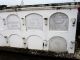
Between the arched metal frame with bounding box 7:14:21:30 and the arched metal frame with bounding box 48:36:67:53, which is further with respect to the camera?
the arched metal frame with bounding box 7:14:21:30

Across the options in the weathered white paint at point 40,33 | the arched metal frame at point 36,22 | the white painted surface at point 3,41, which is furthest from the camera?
the white painted surface at point 3,41

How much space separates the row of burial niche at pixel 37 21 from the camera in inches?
50.9

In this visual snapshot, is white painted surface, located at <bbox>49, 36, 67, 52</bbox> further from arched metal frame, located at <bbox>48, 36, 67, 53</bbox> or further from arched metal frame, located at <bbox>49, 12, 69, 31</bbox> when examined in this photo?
arched metal frame, located at <bbox>49, 12, 69, 31</bbox>

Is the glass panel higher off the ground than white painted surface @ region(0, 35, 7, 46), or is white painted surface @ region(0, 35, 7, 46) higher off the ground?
the glass panel

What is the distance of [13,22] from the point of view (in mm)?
1486

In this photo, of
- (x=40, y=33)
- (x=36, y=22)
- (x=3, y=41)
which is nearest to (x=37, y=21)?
(x=36, y=22)

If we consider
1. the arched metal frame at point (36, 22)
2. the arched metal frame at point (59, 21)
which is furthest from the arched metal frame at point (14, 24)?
the arched metal frame at point (59, 21)

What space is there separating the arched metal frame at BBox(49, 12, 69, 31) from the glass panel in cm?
39

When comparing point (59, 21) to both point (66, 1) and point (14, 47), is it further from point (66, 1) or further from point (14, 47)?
point (14, 47)

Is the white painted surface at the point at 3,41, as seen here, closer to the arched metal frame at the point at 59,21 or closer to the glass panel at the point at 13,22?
the glass panel at the point at 13,22

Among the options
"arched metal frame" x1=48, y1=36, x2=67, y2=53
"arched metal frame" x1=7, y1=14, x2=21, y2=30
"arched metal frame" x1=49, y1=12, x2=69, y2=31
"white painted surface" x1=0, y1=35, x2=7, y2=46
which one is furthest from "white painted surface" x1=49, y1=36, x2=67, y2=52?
"white painted surface" x1=0, y1=35, x2=7, y2=46

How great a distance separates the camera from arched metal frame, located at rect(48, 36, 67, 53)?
4.45ft

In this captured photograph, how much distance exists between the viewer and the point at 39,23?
138 centimetres

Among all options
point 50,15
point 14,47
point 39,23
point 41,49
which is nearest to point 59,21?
point 50,15
